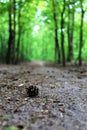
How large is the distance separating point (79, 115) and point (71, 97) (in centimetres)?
160

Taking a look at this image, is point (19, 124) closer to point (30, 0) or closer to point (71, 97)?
point (71, 97)

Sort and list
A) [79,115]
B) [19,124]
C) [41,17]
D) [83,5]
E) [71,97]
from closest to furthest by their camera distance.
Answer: [19,124], [79,115], [71,97], [83,5], [41,17]

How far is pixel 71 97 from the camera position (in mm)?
6777

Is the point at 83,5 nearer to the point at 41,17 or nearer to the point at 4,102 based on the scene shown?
the point at 41,17

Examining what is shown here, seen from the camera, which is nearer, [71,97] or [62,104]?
[62,104]

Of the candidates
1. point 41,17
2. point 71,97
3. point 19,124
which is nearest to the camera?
point 19,124

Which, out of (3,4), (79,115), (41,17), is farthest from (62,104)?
(41,17)

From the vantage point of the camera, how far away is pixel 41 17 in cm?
2552

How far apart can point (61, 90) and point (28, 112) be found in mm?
2599

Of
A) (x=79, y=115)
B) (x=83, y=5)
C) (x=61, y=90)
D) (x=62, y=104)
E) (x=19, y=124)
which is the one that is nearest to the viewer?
(x=19, y=124)

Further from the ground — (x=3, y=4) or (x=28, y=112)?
(x=3, y=4)

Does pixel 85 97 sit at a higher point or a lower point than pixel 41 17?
lower

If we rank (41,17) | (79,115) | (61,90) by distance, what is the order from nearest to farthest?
(79,115) < (61,90) < (41,17)

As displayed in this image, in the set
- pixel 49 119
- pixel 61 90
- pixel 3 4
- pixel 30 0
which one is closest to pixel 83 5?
pixel 30 0
